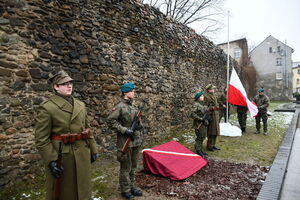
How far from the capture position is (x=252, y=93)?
2628 cm

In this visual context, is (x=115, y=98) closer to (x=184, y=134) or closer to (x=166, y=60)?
(x=166, y=60)

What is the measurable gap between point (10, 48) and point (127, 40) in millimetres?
3128

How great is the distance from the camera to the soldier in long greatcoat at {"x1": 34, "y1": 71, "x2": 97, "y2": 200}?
2.47 metres

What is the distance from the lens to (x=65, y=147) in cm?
257

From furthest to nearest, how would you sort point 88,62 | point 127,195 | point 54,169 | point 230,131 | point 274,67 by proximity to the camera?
point 274,67
point 230,131
point 88,62
point 127,195
point 54,169

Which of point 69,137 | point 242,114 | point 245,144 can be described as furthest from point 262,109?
point 69,137

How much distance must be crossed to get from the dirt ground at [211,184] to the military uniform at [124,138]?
0.44 meters

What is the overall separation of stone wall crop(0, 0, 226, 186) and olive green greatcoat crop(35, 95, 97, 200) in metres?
1.71

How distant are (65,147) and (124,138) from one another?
114cm

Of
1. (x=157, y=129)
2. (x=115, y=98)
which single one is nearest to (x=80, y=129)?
(x=115, y=98)

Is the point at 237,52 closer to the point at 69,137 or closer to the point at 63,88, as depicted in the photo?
the point at 63,88

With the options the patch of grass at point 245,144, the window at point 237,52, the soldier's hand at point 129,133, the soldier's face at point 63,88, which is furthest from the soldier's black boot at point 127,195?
the window at point 237,52

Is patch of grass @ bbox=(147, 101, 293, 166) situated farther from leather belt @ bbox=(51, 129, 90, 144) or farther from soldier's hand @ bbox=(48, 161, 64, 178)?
soldier's hand @ bbox=(48, 161, 64, 178)

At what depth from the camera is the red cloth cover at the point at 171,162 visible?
174 inches
